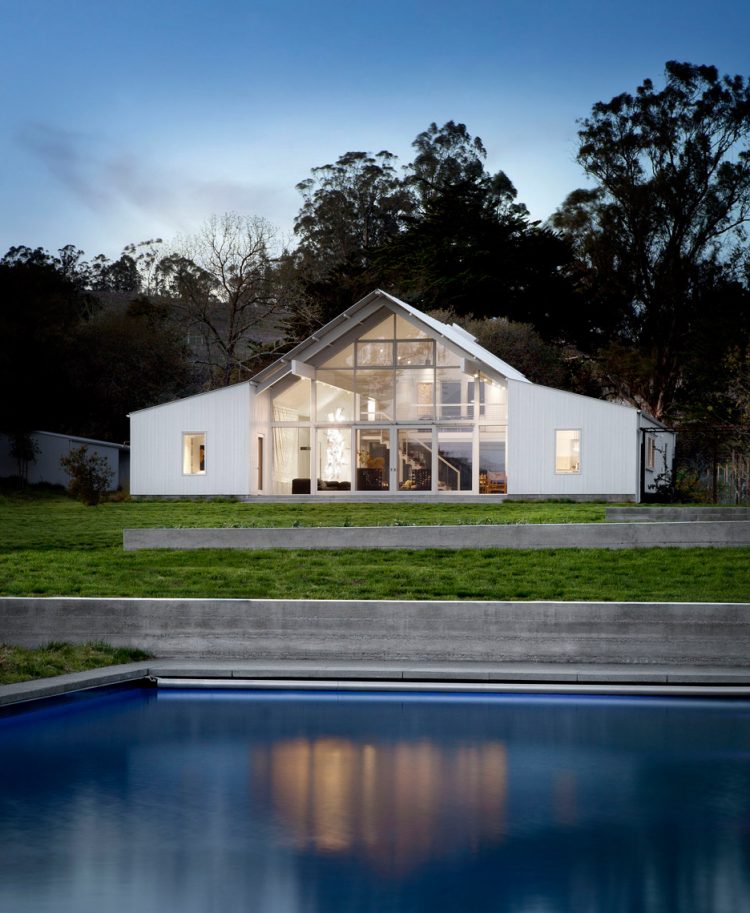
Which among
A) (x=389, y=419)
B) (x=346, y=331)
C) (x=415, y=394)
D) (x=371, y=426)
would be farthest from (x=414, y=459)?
(x=346, y=331)

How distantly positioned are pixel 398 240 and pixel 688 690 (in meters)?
39.3

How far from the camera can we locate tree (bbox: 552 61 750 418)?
46219 mm

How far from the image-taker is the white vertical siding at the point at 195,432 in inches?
1185

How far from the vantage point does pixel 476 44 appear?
91.2 ft

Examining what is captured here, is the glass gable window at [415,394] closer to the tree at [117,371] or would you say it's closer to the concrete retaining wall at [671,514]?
the concrete retaining wall at [671,514]

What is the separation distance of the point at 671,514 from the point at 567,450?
28.9 ft

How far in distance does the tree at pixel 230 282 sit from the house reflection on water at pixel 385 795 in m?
37.5

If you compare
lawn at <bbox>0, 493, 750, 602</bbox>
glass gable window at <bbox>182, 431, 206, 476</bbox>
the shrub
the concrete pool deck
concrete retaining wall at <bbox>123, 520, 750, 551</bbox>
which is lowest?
the concrete pool deck

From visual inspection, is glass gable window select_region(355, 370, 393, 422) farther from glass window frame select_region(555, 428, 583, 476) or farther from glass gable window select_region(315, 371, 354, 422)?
glass window frame select_region(555, 428, 583, 476)

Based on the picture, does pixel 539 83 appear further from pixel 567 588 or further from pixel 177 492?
pixel 567 588

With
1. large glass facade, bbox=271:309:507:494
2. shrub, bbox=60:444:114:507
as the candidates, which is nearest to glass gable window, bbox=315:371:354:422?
large glass facade, bbox=271:309:507:494

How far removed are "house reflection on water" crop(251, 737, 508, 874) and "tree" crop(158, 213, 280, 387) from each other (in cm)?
3751

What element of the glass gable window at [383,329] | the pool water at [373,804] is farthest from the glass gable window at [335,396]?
the pool water at [373,804]

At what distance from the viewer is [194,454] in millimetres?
30562
